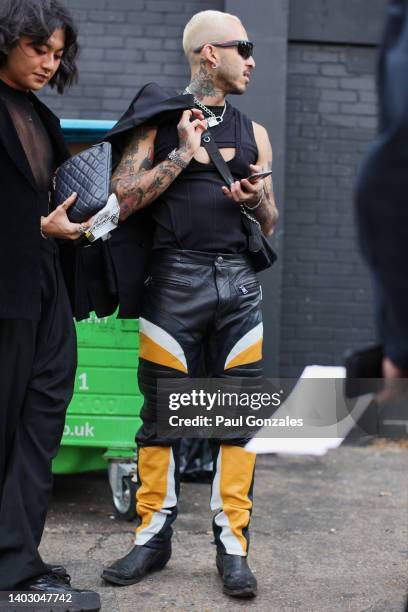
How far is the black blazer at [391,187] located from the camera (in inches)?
65.0

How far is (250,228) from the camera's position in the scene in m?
3.81

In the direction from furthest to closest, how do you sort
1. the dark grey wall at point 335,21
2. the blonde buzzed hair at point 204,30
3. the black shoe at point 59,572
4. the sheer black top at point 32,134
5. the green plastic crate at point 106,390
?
1. the dark grey wall at point 335,21
2. the green plastic crate at point 106,390
3. the blonde buzzed hair at point 204,30
4. the black shoe at point 59,572
5. the sheer black top at point 32,134

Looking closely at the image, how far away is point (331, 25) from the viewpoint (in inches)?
257

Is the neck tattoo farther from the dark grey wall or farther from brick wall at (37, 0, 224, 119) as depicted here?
the dark grey wall

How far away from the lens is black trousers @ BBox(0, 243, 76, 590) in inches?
129

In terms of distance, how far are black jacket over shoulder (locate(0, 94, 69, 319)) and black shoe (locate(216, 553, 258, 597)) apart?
124cm

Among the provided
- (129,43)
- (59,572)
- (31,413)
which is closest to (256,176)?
(31,413)

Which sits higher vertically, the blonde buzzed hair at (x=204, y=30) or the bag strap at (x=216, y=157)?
the blonde buzzed hair at (x=204, y=30)

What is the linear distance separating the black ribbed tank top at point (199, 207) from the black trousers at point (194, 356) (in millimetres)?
54

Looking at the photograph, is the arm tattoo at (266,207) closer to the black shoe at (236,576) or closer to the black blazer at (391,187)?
the black shoe at (236,576)

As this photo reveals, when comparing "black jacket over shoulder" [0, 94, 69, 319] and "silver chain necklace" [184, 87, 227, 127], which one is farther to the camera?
"silver chain necklace" [184, 87, 227, 127]

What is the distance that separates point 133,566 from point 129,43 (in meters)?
3.90
